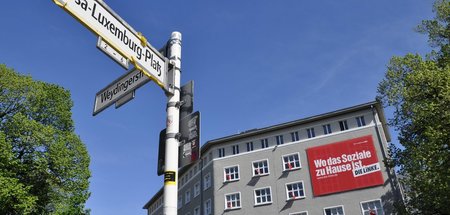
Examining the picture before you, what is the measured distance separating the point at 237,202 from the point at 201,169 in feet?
28.9

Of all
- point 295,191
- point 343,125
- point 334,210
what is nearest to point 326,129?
point 343,125

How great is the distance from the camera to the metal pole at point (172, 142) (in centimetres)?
429

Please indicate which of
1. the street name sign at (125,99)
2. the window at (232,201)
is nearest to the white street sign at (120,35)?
the street name sign at (125,99)

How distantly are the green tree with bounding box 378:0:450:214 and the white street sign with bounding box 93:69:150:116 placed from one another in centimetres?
1866

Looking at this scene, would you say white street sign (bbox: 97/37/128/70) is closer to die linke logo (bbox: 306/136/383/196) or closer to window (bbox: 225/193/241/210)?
die linke logo (bbox: 306/136/383/196)

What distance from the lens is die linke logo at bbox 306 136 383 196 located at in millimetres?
39250

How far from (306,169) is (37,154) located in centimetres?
2895

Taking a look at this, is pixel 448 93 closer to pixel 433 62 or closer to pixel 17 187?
pixel 433 62

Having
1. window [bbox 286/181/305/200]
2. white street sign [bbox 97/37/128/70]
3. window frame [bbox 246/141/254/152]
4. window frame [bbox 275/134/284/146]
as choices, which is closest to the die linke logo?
window [bbox 286/181/305/200]

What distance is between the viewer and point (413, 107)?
73.7 feet

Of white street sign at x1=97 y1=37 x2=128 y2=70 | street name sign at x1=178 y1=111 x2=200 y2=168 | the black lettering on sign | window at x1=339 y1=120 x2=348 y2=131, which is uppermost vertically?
window at x1=339 y1=120 x2=348 y2=131

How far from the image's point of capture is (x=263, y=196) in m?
43.9

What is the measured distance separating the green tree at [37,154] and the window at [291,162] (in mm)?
25395

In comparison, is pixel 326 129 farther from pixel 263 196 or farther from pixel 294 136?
pixel 263 196
